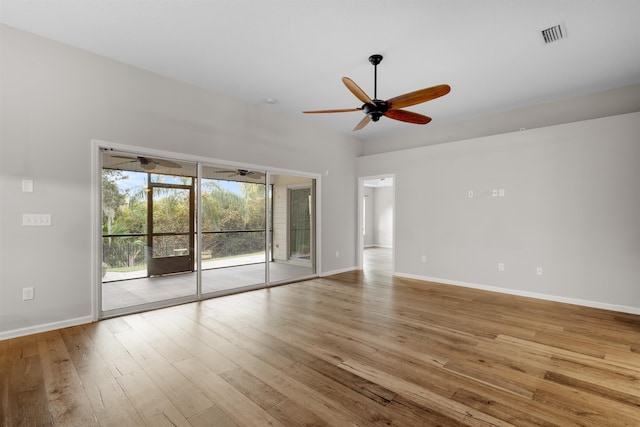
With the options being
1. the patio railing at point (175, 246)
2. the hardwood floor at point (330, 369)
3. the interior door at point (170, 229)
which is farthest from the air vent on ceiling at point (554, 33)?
the interior door at point (170, 229)

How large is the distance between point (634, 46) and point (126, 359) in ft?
20.2

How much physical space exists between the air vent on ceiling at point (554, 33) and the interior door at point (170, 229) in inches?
187

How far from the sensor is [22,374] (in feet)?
7.72

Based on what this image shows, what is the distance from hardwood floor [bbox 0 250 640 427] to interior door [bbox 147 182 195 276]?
27.7 inches

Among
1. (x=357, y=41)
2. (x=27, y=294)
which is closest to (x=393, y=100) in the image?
(x=357, y=41)

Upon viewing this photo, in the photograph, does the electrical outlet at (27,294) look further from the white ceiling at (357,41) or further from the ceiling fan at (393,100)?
the ceiling fan at (393,100)

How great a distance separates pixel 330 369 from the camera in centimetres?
244

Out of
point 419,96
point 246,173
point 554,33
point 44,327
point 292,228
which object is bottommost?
point 44,327

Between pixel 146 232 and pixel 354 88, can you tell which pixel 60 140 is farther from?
pixel 354 88

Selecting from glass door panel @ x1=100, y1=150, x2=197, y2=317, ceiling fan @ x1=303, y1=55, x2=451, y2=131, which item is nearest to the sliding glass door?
glass door panel @ x1=100, y1=150, x2=197, y2=317

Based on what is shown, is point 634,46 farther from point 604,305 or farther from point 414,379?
point 414,379

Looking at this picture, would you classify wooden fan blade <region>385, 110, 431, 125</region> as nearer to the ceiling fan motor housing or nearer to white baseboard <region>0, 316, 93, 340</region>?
the ceiling fan motor housing

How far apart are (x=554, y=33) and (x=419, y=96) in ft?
5.19

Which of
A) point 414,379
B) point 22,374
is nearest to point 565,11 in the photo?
point 414,379
